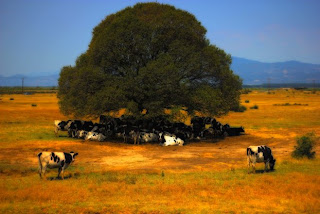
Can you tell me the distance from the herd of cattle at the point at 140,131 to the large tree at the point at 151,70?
187 cm

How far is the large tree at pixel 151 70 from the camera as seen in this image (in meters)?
27.5

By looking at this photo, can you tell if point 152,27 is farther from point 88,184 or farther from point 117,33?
point 88,184

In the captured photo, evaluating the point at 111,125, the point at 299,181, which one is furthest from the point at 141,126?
the point at 299,181

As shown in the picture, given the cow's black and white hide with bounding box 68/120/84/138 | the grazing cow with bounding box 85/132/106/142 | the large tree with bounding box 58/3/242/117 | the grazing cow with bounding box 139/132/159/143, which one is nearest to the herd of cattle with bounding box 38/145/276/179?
the large tree with bounding box 58/3/242/117

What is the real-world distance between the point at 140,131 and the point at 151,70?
552cm

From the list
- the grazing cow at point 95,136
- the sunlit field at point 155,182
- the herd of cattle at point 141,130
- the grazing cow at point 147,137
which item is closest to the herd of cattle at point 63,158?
the sunlit field at point 155,182

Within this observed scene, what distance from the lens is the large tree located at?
27.5 metres

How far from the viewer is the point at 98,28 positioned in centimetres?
3347

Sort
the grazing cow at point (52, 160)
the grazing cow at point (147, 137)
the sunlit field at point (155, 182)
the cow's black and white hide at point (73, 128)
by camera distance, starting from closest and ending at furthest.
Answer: the sunlit field at point (155, 182)
the grazing cow at point (52, 160)
the grazing cow at point (147, 137)
the cow's black and white hide at point (73, 128)

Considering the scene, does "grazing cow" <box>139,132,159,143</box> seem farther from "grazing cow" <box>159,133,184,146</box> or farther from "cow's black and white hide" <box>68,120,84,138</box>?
"cow's black and white hide" <box>68,120,84,138</box>

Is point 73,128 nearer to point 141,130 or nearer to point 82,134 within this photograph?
point 82,134

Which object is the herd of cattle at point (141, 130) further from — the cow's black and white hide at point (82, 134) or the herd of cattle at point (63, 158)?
the herd of cattle at point (63, 158)

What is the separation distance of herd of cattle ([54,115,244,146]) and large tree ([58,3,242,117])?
1872 mm

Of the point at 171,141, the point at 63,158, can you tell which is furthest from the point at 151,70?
the point at 63,158
